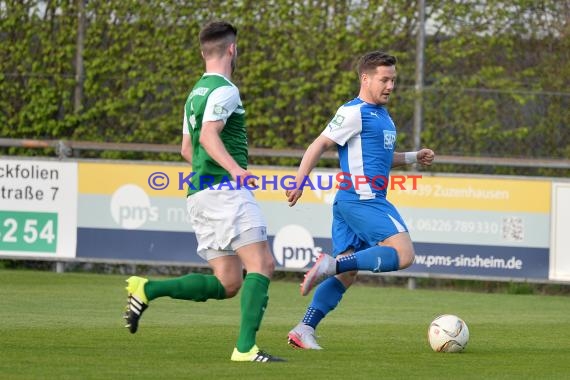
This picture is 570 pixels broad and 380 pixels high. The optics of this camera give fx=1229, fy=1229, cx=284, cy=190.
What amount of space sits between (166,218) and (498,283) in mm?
4130

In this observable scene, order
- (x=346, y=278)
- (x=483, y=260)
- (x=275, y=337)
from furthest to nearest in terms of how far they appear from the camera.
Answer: (x=483, y=260) → (x=275, y=337) → (x=346, y=278)

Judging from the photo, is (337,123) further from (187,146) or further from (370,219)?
(187,146)

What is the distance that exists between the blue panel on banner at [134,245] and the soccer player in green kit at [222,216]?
7518 mm

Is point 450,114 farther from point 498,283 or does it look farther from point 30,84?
point 30,84

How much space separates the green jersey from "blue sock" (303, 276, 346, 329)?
1686mm

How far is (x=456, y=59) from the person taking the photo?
1602cm

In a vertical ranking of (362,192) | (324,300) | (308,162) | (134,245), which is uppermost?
(308,162)

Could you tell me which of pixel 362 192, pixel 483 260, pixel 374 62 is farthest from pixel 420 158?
pixel 483 260

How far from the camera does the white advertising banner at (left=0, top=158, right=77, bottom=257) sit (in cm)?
1492

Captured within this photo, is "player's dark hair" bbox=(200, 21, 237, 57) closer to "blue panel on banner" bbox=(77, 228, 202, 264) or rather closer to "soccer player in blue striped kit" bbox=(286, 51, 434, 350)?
"soccer player in blue striped kit" bbox=(286, 51, 434, 350)

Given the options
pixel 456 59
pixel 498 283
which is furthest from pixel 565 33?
pixel 498 283

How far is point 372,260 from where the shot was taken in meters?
8.21

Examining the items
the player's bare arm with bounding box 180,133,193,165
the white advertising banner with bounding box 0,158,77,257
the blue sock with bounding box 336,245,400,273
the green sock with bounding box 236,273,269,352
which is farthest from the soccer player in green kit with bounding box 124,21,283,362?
the white advertising banner with bounding box 0,158,77,257

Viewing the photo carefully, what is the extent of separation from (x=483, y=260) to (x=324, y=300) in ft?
20.1
